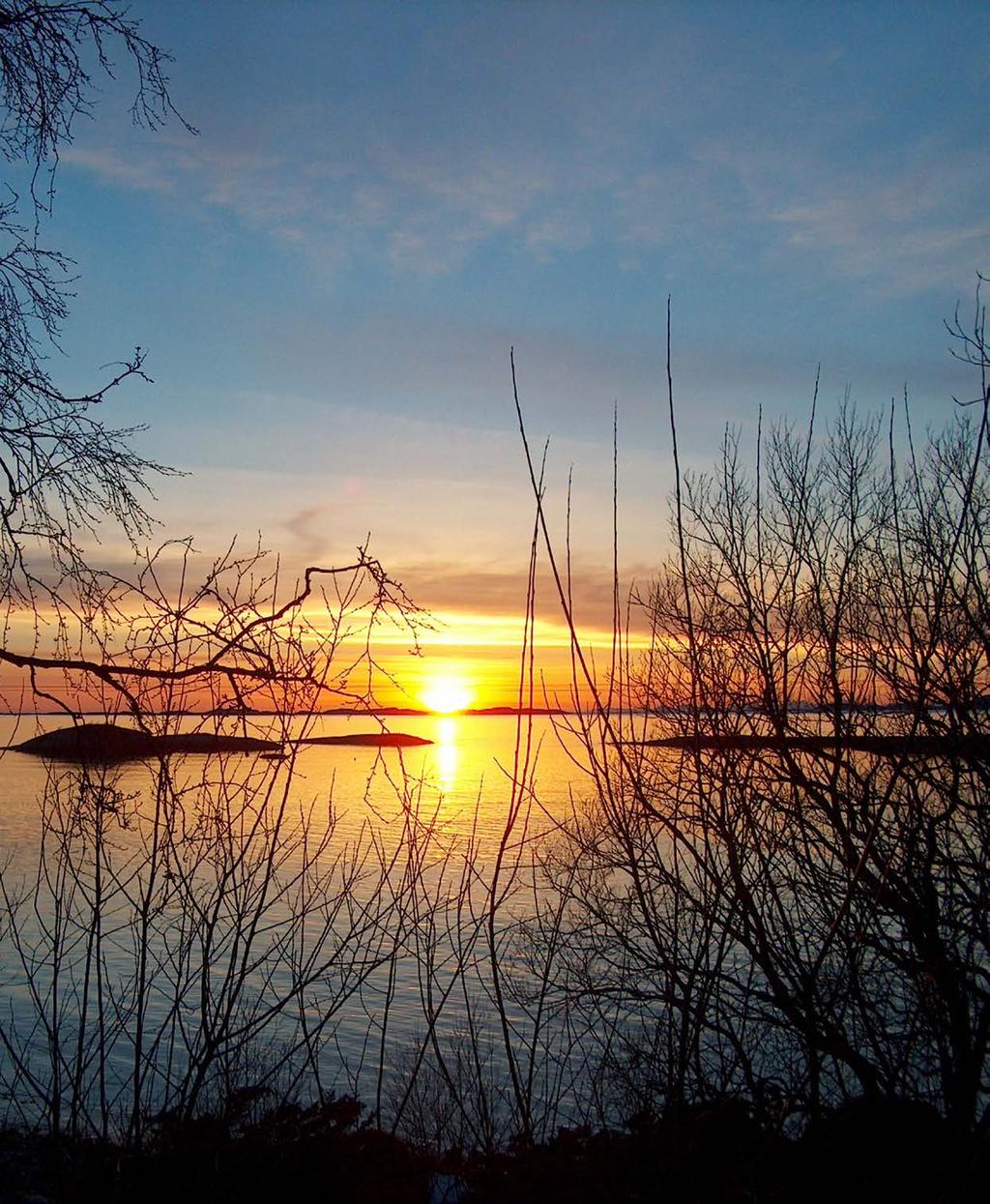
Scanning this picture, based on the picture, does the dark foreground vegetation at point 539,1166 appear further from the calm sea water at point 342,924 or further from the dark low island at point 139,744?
the dark low island at point 139,744

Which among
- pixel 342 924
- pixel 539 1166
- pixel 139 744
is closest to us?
pixel 139 744

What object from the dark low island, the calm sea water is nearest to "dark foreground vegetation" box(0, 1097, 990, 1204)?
the calm sea water

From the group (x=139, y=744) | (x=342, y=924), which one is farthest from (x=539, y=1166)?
(x=342, y=924)

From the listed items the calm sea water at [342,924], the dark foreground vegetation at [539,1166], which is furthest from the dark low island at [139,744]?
the dark foreground vegetation at [539,1166]

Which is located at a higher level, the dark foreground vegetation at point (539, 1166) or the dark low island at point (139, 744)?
the dark low island at point (139, 744)

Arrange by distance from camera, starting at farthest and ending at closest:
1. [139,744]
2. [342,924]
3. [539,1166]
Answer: [342,924] < [539,1166] < [139,744]

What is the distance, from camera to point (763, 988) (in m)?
11.2

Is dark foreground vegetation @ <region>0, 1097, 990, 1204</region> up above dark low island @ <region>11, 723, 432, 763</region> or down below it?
below

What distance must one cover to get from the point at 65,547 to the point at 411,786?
2.22m

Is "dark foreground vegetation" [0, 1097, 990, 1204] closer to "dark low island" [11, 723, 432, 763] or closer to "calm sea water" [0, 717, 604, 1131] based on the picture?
"calm sea water" [0, 717, 604, 1131]

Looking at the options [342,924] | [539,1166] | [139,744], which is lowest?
[539,1166]

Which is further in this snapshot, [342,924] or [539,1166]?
[342,924]

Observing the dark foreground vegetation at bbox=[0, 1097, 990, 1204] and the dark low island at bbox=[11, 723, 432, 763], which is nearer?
the dark foreground vegetation at bbox=[0, 1097, 990, 1204]

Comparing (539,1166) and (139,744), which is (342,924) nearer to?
(539,1166)
